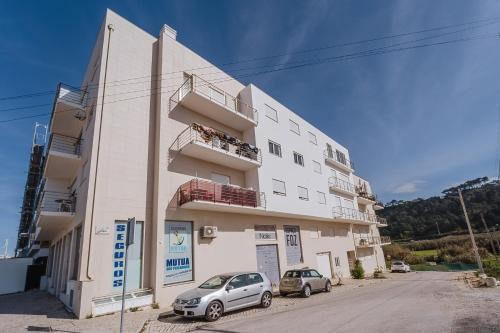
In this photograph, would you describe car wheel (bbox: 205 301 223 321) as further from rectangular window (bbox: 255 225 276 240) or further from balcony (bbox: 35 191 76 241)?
balcony (bbox: 35 191 76 241)

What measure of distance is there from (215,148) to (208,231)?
4601mm

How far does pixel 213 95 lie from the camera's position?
60.2 ft

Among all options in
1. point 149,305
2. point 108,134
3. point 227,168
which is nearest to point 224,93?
point 227,168

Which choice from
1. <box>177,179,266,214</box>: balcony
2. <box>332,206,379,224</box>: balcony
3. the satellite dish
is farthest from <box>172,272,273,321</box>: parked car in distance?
<box>332,206,379,224</box>: balcony

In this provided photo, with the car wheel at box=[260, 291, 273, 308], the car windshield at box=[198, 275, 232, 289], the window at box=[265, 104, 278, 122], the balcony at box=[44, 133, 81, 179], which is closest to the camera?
the car windshield at box=[198, 275, 232, 289]

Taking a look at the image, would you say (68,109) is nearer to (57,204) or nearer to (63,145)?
(63,145)

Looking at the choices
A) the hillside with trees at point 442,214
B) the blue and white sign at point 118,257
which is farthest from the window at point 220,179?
the hillside with trees at point 442,214

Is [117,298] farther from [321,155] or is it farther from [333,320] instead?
[321,155]

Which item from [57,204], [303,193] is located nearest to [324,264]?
[303,193]

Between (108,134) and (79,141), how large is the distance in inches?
170

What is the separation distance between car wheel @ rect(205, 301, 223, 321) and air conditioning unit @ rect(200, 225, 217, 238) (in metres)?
Answer: 5.27

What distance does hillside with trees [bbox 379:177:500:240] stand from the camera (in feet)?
206

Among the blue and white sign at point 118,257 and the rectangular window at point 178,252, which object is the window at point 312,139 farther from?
the blue and white sign at point 118,257

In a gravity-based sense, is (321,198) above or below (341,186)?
below
